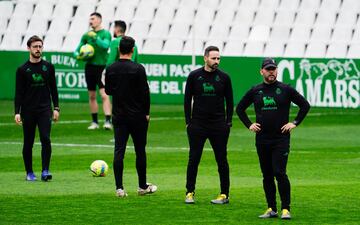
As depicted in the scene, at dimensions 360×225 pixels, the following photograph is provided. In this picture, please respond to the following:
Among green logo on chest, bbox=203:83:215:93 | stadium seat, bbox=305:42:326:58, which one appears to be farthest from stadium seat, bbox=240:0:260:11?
green logo on chest, bbox=203:83:215:93

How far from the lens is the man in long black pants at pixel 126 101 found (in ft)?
48.5

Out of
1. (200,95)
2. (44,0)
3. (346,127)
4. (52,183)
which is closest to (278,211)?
(200,95)

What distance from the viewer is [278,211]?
44.5 ft

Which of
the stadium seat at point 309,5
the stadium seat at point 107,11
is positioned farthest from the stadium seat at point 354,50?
the stadium seat at point 107,11

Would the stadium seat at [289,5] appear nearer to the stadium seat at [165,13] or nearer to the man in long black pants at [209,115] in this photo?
the stadium seat at [165,13]

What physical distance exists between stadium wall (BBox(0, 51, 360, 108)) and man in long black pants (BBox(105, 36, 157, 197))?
17.0 meters

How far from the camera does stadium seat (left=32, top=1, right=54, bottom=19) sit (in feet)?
134

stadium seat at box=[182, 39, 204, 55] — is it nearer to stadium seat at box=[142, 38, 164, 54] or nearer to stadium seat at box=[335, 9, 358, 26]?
stadium seat at box=[142, 38, 164, 54]

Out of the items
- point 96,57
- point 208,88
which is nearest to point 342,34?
point 96,57

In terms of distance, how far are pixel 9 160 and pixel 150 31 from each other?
19079mm

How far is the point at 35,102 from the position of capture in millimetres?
16844

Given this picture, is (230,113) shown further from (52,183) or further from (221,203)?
(52,183)

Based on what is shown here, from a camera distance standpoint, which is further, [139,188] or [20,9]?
[20,9]

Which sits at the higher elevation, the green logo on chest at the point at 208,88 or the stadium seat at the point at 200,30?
the stadium seat at the point at 200,30
